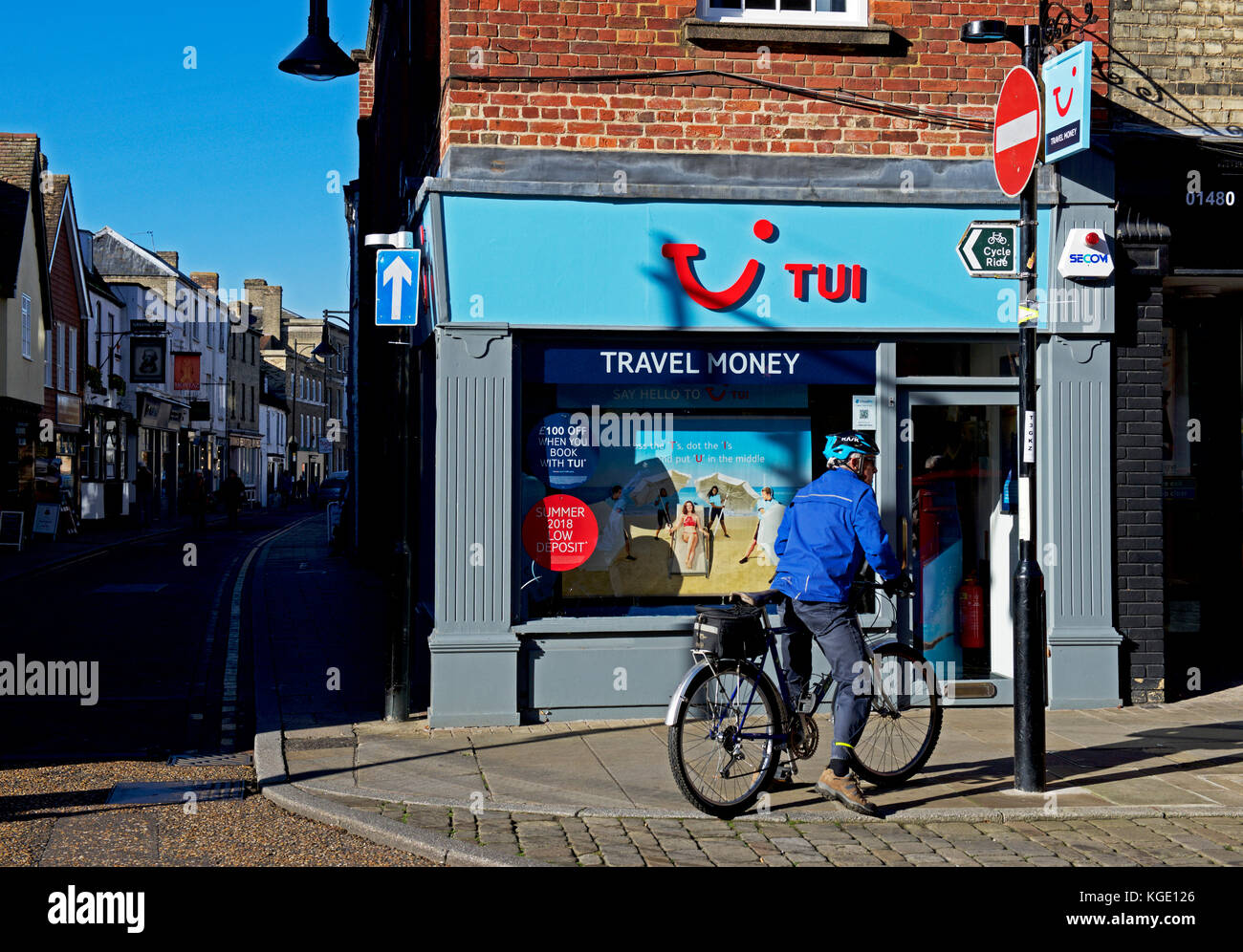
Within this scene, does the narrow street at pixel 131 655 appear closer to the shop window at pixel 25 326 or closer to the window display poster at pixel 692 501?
the window display poster at pixel 692 501

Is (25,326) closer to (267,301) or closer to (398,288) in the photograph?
(398,288)

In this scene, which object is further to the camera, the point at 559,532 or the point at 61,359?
the point at 61,359

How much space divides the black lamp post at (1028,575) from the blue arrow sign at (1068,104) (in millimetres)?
650

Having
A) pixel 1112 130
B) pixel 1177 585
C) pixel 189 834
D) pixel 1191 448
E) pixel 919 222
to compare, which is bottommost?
pixel 189 834

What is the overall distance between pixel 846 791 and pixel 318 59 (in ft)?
25.0

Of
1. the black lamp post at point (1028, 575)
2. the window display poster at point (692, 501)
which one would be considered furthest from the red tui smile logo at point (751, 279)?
the black lamp post at point (1028, 575)

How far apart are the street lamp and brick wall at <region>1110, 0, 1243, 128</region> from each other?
6115 millimetres

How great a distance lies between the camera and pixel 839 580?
21.3 feet

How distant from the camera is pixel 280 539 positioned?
32.9 meters

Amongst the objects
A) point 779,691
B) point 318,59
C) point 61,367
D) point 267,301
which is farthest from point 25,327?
point 267,301

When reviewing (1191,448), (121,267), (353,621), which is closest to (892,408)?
(1191,448)

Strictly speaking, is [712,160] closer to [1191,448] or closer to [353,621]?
[1191,448]

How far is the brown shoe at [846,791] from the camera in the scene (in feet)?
20.6
